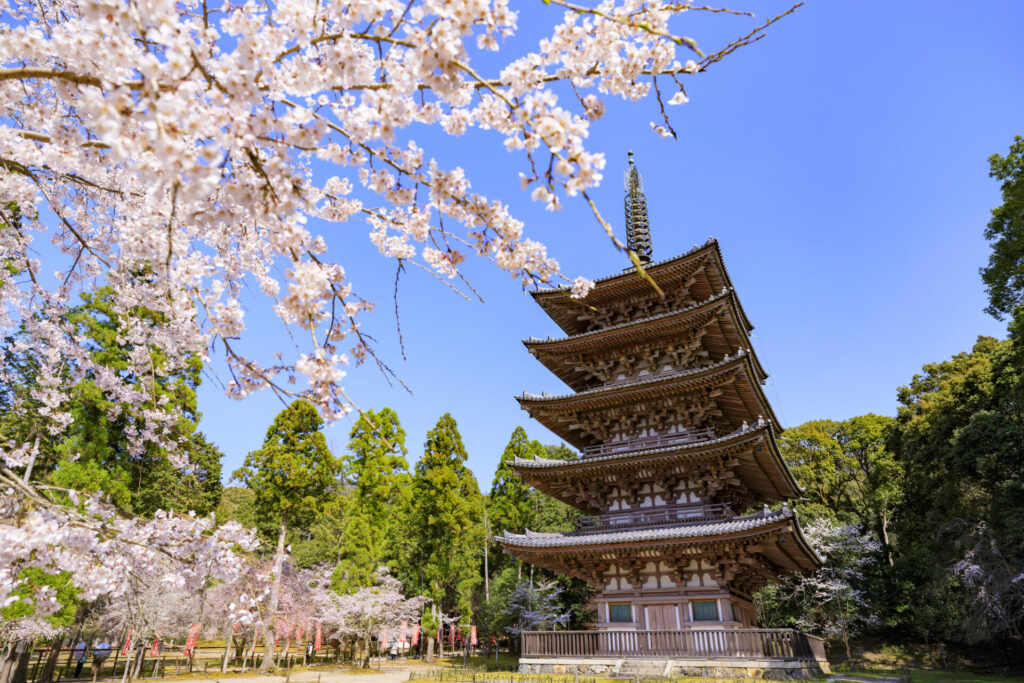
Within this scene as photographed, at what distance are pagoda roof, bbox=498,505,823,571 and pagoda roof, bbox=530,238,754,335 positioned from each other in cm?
609

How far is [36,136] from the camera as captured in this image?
2873 mm

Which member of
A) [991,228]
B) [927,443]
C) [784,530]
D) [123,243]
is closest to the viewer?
[123,243]

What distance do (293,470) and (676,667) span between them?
68.2 feet

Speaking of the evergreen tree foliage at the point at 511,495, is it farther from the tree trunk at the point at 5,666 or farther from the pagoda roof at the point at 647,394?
the tree trunk at the point at 5,666

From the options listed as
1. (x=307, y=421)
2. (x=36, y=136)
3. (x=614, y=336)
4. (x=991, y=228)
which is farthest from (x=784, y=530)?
(x=307, y=421)

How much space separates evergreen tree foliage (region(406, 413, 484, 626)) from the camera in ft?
91.0

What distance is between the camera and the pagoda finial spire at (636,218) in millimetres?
19819

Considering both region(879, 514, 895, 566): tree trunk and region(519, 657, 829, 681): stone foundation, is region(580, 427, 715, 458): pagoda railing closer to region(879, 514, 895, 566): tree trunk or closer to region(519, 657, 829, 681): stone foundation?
region(519, 657, 829, 681): stone foundation

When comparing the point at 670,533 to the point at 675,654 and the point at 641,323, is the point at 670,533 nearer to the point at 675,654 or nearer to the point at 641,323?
the point at 675,654

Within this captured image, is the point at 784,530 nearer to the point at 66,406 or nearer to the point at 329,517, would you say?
the point at 66,406

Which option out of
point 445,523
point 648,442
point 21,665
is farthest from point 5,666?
point 648,442

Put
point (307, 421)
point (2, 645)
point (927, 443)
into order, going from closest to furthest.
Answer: point (2, 645) → point (927, 443) → point (307, 421)

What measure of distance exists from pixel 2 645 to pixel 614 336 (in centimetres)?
1737

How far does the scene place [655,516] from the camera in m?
13.5
